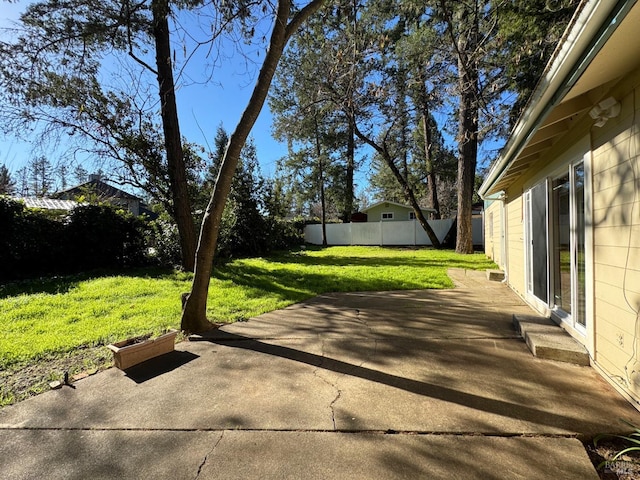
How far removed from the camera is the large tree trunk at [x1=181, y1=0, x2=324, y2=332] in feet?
12.4

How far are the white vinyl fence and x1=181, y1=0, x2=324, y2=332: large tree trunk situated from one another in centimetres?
1581

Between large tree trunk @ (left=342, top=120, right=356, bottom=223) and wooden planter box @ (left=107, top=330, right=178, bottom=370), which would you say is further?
large tree trunk @ (left=342, top=120, right=356, bottom=223)

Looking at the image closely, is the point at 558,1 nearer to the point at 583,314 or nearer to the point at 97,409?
A: the point at 583,314

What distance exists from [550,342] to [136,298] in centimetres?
630

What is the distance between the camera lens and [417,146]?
2452 centimetres

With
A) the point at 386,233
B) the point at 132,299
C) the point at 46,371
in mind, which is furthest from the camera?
the point at 386,233

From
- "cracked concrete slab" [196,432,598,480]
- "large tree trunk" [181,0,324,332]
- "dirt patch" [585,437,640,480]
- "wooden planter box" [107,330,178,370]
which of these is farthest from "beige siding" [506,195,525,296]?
"wooden planter box" [107,330,178,370]

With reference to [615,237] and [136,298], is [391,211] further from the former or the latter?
[615,237]

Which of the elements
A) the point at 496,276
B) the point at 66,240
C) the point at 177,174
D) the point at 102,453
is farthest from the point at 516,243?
the point at 66,240

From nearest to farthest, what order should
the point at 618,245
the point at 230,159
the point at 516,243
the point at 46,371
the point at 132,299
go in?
the point at 618,245 < the point at 46,371 < the point at 230,159 < the point at 132,299 < the point at 516,243

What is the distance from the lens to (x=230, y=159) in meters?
3.82

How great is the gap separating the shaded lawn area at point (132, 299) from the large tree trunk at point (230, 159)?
1.99ft

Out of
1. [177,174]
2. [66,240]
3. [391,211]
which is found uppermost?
[391,211]

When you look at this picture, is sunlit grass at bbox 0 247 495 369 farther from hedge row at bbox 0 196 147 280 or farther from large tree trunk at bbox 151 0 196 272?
hedge row at bbox 0 196 147 280
